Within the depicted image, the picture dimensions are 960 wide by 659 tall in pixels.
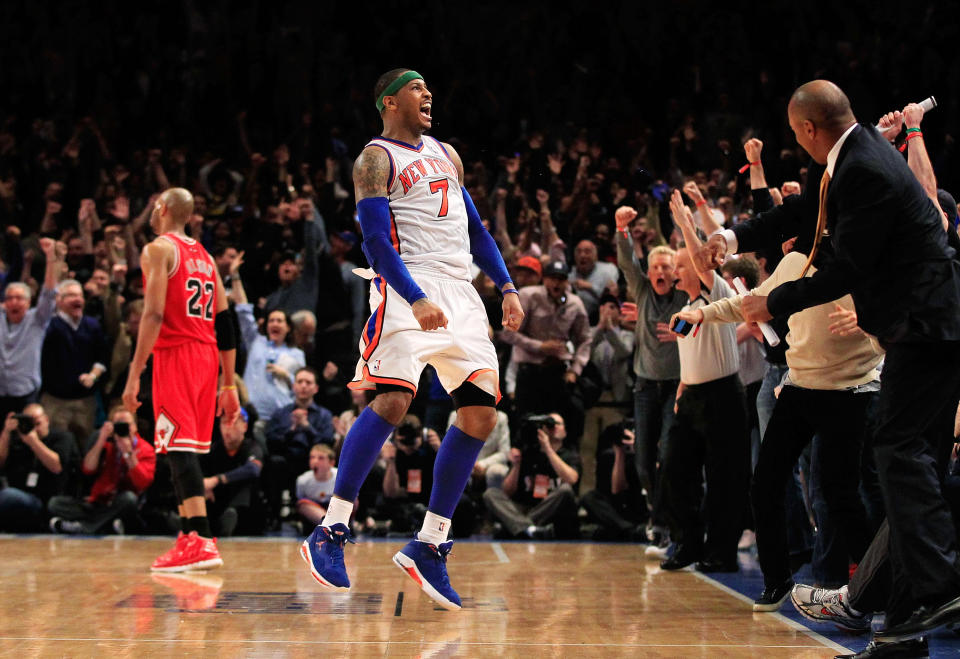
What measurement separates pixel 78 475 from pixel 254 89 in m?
7.38

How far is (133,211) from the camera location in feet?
40.9

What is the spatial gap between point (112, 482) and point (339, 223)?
4098 millimetres

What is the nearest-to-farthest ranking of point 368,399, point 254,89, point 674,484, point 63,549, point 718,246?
point 718,246 → point 674,484 → point 63,549 → point 368,399 → point 254,89

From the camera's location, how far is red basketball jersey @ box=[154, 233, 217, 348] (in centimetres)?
642

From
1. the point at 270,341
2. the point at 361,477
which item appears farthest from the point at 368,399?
the point at 361,477

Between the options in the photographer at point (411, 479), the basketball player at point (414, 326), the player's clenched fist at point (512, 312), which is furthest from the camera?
the photographer at point (411, 479)

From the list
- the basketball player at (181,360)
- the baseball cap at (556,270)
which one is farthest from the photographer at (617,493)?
the basketball player at (181,360)

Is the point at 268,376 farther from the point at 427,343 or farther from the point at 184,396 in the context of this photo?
the point at 427,343

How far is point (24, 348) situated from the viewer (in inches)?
373

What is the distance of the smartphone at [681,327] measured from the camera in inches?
172

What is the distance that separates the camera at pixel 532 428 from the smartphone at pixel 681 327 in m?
4.39

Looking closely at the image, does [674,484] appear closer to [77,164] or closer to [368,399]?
[368,399]

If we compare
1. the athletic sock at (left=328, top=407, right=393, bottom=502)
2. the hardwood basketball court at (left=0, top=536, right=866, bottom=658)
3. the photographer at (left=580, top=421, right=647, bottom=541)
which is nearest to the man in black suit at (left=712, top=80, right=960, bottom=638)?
the hardwood basketball court at (left=0, top=536, right=866, bottom=658)

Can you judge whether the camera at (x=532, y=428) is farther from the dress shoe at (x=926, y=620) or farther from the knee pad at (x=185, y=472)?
the dress shoe at (x=926, y=620)
